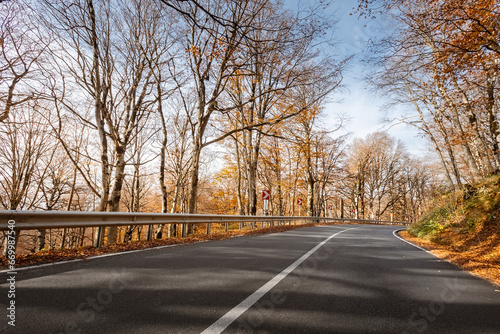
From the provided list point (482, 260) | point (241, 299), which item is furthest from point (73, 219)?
point (482, 260)

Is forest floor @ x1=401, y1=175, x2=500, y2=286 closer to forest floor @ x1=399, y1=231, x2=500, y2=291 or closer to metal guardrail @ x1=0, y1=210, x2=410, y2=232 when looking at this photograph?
forest floor @ x1=399, y1=231, x2=500, y2=291

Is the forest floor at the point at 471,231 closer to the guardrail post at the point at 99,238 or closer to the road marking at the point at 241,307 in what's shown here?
the road marking at the point at 241,307

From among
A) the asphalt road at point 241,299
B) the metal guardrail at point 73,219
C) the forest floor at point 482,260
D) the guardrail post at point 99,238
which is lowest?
the forest floor at point 482,260

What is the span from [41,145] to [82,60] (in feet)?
33.2

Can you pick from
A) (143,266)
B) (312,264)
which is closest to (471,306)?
(312,264)

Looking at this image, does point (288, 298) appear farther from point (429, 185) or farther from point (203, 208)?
point (429, 185)

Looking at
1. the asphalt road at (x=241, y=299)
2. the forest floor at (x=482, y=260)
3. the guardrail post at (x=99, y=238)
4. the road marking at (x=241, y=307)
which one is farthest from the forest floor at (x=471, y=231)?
the guardrail post at (x=99, y=238)

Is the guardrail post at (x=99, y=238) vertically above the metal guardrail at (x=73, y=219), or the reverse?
the metal guardrail at (x=73, y=219)

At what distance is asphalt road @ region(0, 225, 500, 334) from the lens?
85.7 inches

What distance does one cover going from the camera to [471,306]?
3068 millimetres

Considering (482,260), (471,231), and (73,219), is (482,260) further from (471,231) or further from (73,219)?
(73,219)

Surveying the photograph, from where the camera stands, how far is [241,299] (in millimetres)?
2754

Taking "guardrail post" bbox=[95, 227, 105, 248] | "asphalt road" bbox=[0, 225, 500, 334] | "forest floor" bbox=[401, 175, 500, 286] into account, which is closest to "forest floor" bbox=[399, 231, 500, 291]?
"forest floor" bbox=[401, 175, 500, 286]

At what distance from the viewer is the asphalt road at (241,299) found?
7.14 feet
